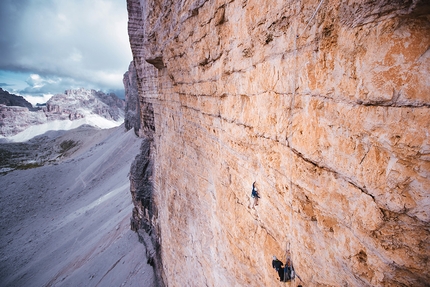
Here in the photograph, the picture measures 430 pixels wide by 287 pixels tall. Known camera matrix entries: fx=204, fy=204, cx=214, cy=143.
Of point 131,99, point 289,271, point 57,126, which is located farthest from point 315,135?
point 57,126

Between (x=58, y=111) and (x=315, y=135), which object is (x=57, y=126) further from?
(x=315, y=135)

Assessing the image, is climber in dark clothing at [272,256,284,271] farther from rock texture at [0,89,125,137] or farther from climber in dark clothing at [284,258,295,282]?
rock texture at [0,89,125,137]

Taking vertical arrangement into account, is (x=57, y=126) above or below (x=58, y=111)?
below

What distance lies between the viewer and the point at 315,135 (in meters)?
1.71

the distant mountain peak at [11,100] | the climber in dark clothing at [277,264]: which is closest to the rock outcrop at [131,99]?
the climber in dark clothing at [277,264]

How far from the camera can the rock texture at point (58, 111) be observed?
6725 cm

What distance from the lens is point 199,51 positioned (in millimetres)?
3428

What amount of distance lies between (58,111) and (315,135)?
94.3 meters

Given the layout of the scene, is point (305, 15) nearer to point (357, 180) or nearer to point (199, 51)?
point (357, 180)

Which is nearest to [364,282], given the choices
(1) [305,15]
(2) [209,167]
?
(1) [305,15]

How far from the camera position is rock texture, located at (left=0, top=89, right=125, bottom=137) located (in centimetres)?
6725

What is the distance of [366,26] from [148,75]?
307 inches

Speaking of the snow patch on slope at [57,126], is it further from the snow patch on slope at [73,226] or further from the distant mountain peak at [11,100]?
the snow patch on slope at [73,226]

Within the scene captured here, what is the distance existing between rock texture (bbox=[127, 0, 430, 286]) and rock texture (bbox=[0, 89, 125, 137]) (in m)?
86.6
